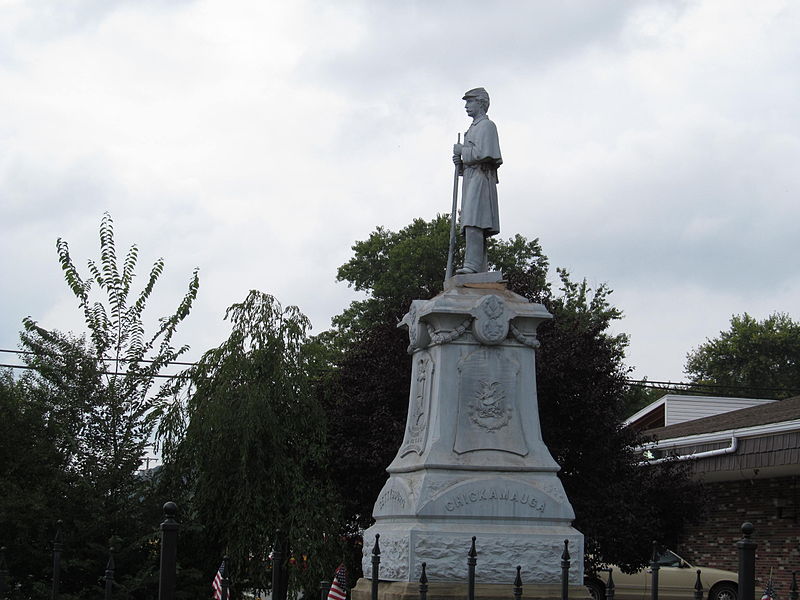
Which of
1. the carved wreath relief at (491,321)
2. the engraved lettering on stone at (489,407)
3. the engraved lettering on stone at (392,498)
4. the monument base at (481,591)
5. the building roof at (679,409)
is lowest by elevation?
the monument base at (481,591)

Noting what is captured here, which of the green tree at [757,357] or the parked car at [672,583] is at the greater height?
the green tree at [757,357]

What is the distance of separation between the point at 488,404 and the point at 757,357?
4505cm

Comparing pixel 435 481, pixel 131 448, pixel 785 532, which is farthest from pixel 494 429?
pixel 785 532

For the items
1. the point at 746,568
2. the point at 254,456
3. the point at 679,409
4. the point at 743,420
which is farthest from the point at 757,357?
the point at 746,568

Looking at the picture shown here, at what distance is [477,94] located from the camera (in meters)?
11.4

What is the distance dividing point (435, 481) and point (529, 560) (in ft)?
3.47

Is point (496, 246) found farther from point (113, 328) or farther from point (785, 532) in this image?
point (113, 328)

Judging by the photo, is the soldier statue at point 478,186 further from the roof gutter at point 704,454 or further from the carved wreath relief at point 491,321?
the roof gutter at point 704,454

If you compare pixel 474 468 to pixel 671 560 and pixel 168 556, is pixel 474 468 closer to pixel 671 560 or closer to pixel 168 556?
pixel 168 556

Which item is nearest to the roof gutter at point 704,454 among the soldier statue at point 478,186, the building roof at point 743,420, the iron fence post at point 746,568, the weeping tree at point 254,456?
the building roof at point 743,420

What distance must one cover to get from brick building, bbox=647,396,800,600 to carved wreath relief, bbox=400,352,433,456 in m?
10.2

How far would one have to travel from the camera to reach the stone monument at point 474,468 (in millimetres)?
9617

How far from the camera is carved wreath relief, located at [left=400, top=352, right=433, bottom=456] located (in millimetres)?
10344

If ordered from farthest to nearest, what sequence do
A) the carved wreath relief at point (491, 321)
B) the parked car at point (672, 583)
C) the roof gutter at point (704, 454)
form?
the roof gutter at point (704, 454)
the parked car at point (672, 583)
the carved wreath relief at point (491, 321)
